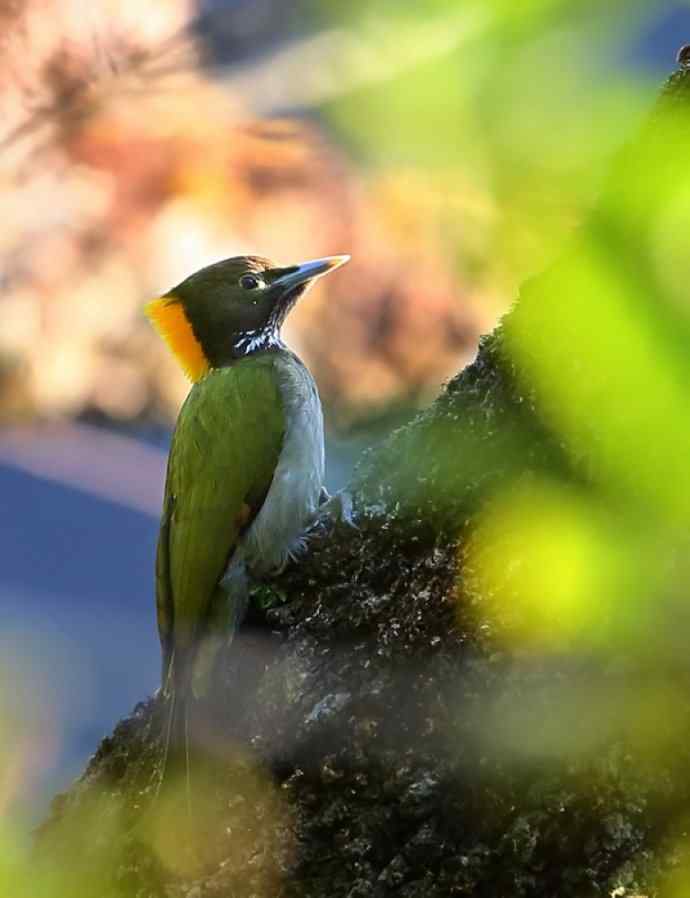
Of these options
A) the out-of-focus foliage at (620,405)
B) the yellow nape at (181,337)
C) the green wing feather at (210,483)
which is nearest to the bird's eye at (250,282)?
the yellow nape at (181,337)

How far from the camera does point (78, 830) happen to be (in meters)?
1.82

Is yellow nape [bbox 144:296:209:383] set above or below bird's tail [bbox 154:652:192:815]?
above

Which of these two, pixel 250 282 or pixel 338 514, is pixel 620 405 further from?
pixel 250 282

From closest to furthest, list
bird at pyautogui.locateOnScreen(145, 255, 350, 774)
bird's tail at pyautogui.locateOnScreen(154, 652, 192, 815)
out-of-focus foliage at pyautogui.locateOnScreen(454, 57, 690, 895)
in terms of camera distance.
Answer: out-of-focus foliage at pyautogui.locateOnScreen(454, 57, 690, 895) → bird's tail at pyautogui.locateOnScreen(154, 652, 192, 815) → bird at pyautogui.locateOnScreen(145, 255, 350, 774)

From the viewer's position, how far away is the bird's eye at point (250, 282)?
366 cm

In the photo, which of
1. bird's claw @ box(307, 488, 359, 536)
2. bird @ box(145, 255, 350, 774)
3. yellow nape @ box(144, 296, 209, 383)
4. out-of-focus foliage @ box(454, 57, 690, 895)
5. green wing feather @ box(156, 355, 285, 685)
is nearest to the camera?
out-of-focus foliage @ box(454, 57, 690, 895)

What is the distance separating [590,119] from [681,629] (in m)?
0.35

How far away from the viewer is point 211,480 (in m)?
2.84

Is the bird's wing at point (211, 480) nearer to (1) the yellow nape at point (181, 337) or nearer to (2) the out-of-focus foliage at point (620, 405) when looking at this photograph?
(1) the yellow nape at point (181, 337)

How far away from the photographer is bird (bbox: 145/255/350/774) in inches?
94.4

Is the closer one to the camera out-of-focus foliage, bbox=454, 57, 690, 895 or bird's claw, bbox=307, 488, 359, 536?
out-of-focus foliage, bbox=454, 57, 690, 895

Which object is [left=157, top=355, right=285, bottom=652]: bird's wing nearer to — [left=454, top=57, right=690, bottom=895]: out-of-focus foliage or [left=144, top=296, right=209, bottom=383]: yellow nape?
[left=144, top=296, right=209, bottom=383]: yellow nape

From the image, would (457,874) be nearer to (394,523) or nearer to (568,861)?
(568,861)

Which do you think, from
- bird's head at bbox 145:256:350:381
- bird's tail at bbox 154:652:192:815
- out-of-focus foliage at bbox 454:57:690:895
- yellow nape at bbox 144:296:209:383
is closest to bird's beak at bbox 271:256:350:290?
bird's head at bbox 145:256:350:381
